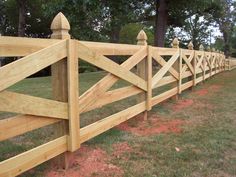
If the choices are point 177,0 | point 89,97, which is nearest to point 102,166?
point 89,97

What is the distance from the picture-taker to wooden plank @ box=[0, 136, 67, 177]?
2.57m

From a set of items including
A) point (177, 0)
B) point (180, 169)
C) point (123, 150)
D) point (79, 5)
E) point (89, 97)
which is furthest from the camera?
point (177, 0)

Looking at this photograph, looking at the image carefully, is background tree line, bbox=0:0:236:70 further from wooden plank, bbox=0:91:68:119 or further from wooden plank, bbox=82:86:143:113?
wooden plank, bbox=0:91:68:119

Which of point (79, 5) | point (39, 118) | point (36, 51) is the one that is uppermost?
point (79, 5)

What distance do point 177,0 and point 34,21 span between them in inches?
507

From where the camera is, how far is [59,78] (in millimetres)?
3090

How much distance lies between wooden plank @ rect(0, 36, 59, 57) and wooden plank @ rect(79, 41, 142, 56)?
2.19 ft

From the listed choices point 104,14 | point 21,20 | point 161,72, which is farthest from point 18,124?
point 21,20

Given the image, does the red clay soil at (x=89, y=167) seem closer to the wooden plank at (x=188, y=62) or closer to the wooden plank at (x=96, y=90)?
the wooden plank at (x=96, y=90)

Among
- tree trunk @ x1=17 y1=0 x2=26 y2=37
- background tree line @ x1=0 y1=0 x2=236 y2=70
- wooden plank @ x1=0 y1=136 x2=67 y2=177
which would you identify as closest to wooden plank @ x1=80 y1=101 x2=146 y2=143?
wooden plank @ x1=0 y1=136 x2=67 y2=177

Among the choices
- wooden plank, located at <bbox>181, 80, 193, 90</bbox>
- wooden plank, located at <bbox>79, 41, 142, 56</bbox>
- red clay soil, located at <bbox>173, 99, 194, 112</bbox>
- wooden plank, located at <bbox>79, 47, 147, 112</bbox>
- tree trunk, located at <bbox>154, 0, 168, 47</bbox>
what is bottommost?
red clay soil, located at <bbox>173, 99, 194, 112</bbox>

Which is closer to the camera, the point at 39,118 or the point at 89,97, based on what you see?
the point at 39,118

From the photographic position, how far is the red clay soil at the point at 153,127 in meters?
4.76

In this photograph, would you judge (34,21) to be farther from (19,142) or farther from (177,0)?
(19,142)
